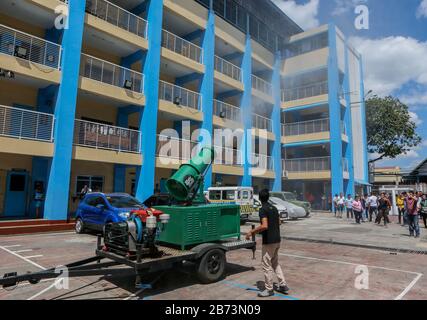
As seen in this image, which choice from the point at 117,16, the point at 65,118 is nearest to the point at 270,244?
the point at 65,118

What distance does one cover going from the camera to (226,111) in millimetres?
22844

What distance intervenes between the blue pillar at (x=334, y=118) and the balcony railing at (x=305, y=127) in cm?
70

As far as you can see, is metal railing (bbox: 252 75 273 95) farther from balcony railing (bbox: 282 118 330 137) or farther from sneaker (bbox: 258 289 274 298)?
sneaker (bbox: 258 289 274 298)

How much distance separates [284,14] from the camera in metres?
28.9

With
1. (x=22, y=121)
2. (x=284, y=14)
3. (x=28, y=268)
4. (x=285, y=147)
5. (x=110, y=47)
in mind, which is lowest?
(x=28, y=268)

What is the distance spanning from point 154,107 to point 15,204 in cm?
844

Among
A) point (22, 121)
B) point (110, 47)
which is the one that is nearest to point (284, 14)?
point (110, 47)

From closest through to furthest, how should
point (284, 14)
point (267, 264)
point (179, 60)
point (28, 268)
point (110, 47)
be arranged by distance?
point (267, 264), point (28, 268), point (110, 47), point (179, 60), point (284, 14)

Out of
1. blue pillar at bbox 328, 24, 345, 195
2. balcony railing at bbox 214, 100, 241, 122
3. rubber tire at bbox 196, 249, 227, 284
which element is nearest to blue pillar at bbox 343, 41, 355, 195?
blue pillar at bbox 328, 24, 345, 195

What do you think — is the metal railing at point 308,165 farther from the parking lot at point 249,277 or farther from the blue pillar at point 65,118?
the blue pillar at point 65,118

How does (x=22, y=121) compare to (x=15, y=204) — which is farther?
(x=15, y=204)

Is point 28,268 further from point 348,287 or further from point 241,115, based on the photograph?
point 241,115

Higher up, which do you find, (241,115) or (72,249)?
(241,115)

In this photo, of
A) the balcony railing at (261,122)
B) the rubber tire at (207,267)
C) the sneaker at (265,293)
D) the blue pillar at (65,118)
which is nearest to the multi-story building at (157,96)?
the blue pillar at (65,118)
